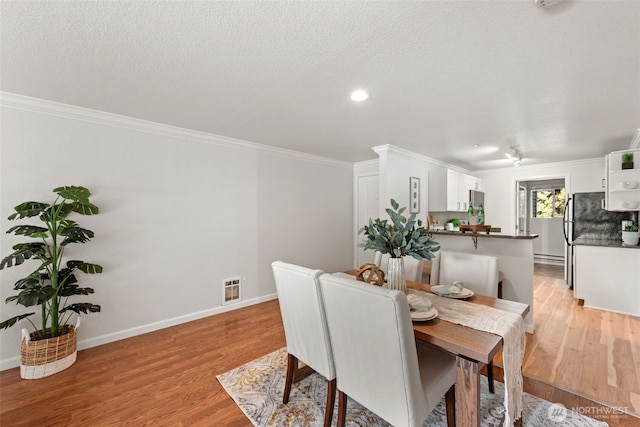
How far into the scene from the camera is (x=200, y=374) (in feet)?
7.39

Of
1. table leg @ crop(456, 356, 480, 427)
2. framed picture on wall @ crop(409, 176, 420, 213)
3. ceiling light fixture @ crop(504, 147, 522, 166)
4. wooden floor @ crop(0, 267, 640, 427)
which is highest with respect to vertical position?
ceiling light fixture @ crop(504, 147, 522, 166)

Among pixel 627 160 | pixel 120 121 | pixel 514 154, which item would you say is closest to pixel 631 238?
pixel 627 160

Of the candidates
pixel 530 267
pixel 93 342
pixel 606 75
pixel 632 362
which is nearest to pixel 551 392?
pixel 632 362

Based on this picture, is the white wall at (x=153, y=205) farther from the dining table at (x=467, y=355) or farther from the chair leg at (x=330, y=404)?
the dining table at (x=467, y=355)

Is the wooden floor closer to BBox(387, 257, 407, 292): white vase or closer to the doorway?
BBox(387, 257, 407, 292): white vase

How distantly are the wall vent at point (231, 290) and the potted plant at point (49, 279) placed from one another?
4.54 ft

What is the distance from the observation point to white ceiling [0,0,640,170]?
1.36 meters

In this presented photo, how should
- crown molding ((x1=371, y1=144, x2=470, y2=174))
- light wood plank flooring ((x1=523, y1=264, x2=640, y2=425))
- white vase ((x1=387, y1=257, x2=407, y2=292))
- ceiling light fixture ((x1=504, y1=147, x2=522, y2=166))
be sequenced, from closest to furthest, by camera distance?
white vase ((x1=387, y1=257, x2=407, y2=292))
light wood plank flooring ((x1=523, y1=264, x2=640, y2=425))
crown molding ((x1=371, y1=144, x2=470, y2=174))
ceiling light fixture ((x1=504, y1=147, x2=522, y2=166))

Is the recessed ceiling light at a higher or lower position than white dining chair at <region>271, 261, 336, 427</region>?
higher

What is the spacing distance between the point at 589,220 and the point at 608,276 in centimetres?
137

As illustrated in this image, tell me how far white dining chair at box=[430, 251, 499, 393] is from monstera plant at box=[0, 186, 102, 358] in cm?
313

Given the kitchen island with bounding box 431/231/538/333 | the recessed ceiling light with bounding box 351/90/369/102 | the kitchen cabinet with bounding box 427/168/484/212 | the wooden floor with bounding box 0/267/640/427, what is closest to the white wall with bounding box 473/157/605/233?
the kitchen cabinet with bounding box 427/168/484/212

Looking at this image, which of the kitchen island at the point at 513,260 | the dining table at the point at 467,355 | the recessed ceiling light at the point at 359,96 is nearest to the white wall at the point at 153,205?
the recessed ceiling light at the point at 359,96

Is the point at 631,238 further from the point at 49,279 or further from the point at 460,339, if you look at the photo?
the point at 49,279
